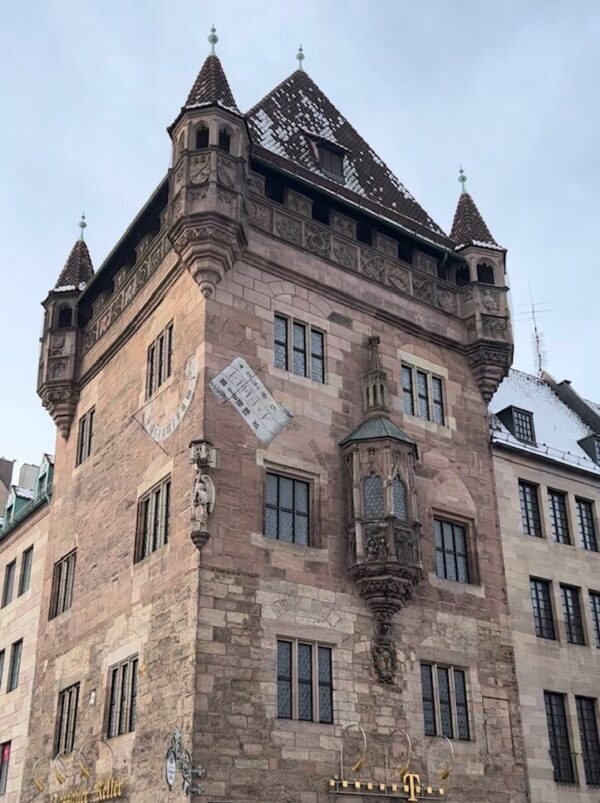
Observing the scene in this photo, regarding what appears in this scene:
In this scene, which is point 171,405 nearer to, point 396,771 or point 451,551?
point 451,551

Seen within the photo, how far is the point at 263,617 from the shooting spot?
20.4 metres

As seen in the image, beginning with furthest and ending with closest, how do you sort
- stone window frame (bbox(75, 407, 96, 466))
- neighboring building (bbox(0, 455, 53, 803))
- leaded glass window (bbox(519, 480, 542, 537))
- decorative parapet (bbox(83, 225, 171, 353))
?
neighboring building (bbox(0, 455, 53, 803)), stone window frame (bbox(75, 407, 96, 466)), leaded glass window (bbox(519, 480, 542, 537)), decorative parapet (bbox(83, 225, 171, 353))

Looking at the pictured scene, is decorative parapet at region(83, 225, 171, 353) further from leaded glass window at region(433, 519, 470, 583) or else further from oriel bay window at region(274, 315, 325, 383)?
leaded glass window at region(433, 519, 470, 583)

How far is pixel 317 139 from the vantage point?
29.4 meters

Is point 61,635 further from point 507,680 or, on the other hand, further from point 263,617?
point 507,680

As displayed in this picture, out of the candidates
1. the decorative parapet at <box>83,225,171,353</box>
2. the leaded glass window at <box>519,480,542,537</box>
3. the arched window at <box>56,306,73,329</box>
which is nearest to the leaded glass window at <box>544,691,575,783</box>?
the leaded glass window at <box>519,480,542,537</box>

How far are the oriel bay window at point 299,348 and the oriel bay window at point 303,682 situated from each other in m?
6.68

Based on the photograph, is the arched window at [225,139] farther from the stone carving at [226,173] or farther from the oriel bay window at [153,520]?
the oriel bay window at [153,520]

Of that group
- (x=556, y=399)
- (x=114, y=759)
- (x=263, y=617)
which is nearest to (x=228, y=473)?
(x=263, y=617)

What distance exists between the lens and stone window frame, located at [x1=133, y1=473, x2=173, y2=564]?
22092 millimetres

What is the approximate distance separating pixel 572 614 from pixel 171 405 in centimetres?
1287

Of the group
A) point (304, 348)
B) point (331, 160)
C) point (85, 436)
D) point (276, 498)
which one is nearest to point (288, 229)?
point (304, 348)

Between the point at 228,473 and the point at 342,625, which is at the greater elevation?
the point at 228,473

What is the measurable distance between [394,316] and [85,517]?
1006 cm
